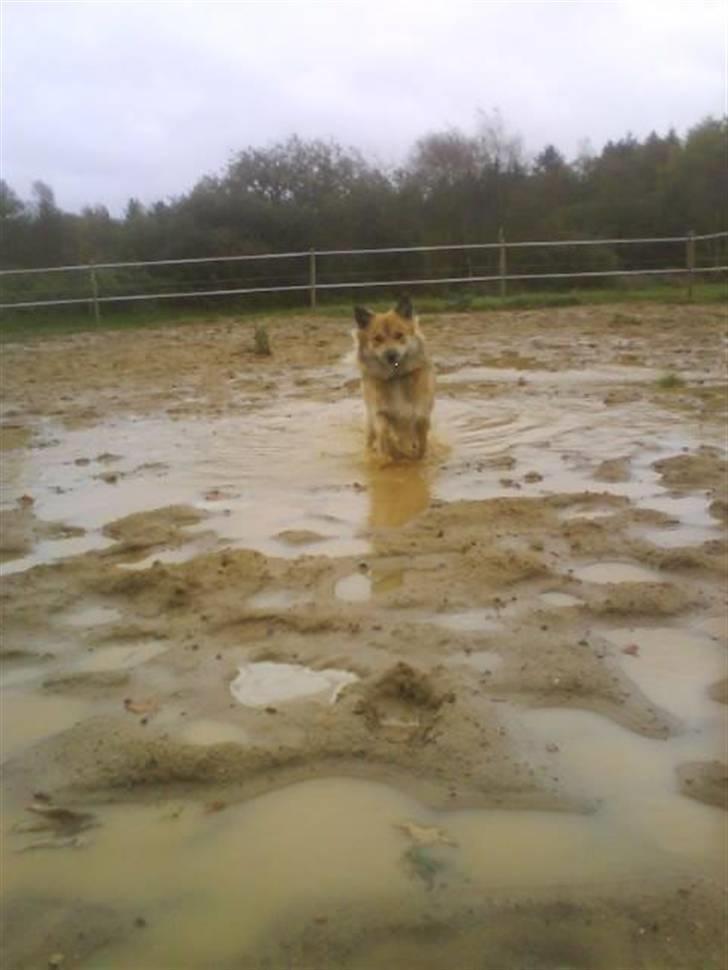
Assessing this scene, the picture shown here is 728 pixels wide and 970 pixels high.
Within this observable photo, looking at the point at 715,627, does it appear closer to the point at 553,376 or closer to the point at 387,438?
the point at 387,438

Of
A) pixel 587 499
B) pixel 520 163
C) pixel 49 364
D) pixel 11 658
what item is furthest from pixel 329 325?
pixel 11 658

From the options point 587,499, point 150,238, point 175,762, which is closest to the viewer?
point 175,762

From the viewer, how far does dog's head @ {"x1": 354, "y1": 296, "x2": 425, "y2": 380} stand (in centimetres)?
735

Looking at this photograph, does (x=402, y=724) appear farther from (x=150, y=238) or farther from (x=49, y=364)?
(x=150, y=238)

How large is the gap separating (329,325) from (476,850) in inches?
600

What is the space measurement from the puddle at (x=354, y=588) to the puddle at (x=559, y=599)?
0.72 meters

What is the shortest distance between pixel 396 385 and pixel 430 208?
56.8 feet

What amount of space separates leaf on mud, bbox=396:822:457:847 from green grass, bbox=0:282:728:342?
52.6 ft

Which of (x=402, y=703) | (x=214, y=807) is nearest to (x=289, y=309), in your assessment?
(x=402, y=703)

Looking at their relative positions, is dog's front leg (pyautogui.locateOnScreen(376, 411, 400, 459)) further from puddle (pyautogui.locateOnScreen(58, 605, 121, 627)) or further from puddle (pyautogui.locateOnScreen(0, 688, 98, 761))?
puddle (pyautogui.locateOnScreen(0, 688, 98, 761))

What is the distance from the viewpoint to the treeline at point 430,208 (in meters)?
21.2

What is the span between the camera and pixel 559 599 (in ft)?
13.4

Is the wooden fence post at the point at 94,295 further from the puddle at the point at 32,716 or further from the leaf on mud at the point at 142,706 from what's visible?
the leaf on mud at the point at 142,706

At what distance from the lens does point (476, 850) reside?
8.21 feet
